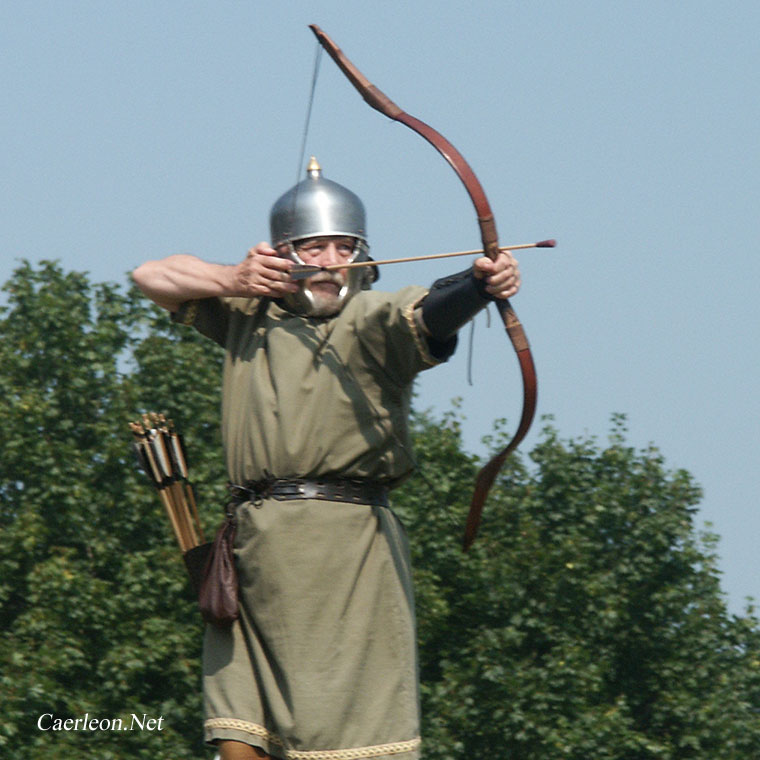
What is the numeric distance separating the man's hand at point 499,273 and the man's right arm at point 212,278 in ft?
2.32

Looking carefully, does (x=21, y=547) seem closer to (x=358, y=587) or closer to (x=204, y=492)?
(x=204, y=492)

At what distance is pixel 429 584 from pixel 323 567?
1227 centimetres

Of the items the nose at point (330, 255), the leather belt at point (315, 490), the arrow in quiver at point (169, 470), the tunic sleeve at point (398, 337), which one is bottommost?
the leather belt at point (315, 490)

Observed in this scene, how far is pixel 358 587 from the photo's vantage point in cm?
490

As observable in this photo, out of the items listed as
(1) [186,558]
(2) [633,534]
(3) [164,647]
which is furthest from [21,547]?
(1) [186,558]

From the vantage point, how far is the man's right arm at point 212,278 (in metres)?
4.92

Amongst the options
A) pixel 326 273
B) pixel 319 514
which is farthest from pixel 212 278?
pixel 319 514

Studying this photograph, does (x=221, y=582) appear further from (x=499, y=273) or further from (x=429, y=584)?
(x=429, y=584)

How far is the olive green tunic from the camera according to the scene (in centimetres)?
479

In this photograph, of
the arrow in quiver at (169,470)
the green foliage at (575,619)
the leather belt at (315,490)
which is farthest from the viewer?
the green foliage at (575,619)

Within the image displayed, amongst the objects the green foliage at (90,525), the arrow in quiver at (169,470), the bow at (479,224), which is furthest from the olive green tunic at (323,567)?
the green foliage at (90,525)

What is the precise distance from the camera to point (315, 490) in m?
4.89

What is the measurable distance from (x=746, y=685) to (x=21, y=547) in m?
9.23

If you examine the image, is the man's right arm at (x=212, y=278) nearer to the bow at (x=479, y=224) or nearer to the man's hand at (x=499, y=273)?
the bow at (x=479, y=224)
